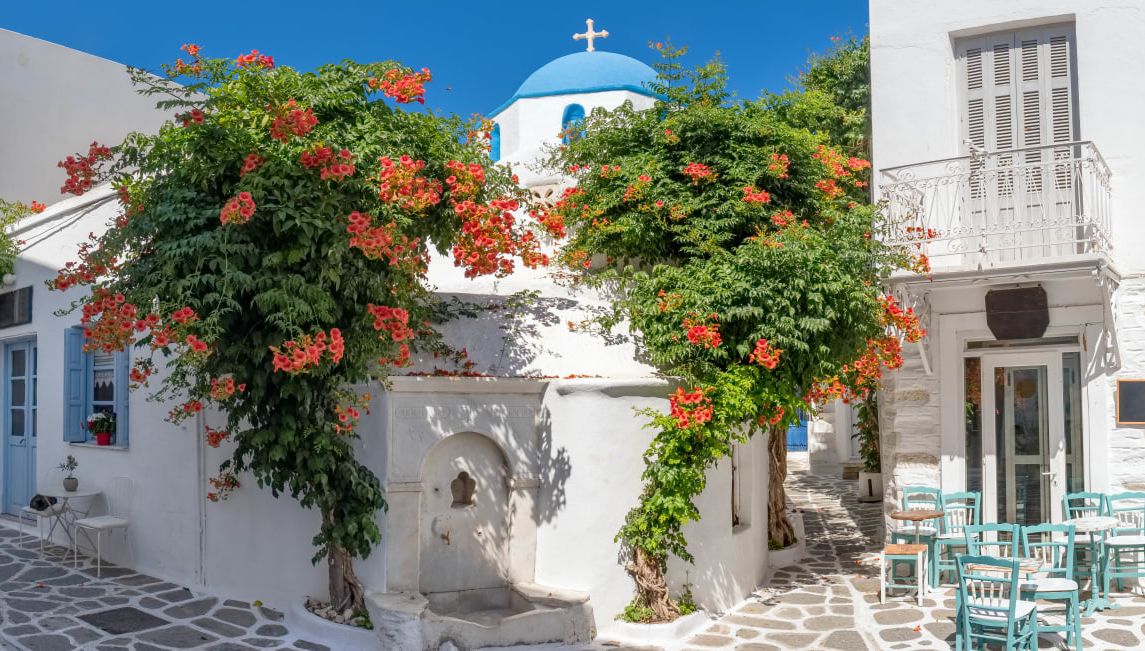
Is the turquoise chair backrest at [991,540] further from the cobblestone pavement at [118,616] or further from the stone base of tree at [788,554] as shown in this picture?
the cobblestone pavement at [118,616]

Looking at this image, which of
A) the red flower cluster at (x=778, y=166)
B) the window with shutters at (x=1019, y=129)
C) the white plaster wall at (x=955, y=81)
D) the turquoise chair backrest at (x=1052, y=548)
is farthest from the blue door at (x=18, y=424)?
the turquoise chair backrest at (x=1052, y=548)

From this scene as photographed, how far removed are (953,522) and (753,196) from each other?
13.0ft

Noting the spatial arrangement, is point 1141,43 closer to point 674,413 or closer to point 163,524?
point 674,413

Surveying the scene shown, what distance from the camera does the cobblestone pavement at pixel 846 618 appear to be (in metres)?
8.14

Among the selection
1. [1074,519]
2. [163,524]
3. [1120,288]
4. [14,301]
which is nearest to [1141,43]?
[1120,288]

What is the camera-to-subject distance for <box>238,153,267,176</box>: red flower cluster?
23.9ft

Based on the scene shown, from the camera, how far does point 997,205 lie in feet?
32.7

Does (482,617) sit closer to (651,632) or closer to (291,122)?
(651,632)

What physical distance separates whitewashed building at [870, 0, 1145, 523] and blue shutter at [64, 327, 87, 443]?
8925 mm

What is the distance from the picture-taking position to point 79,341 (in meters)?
11.1

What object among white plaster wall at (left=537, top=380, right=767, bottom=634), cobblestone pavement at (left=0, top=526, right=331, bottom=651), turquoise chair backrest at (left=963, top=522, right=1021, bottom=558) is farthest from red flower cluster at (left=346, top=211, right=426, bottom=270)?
turquoise chair backrest at (left=963, top=522, right=1021, bottom=558)

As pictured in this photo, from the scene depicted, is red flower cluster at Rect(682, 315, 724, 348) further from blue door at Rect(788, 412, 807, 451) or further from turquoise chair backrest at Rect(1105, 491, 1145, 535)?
blue door at Rect(788, 412, 807, 451)

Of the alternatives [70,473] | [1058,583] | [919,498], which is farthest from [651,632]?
[70,473]

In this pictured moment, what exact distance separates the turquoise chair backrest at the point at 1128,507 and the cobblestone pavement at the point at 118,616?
24.5ft
